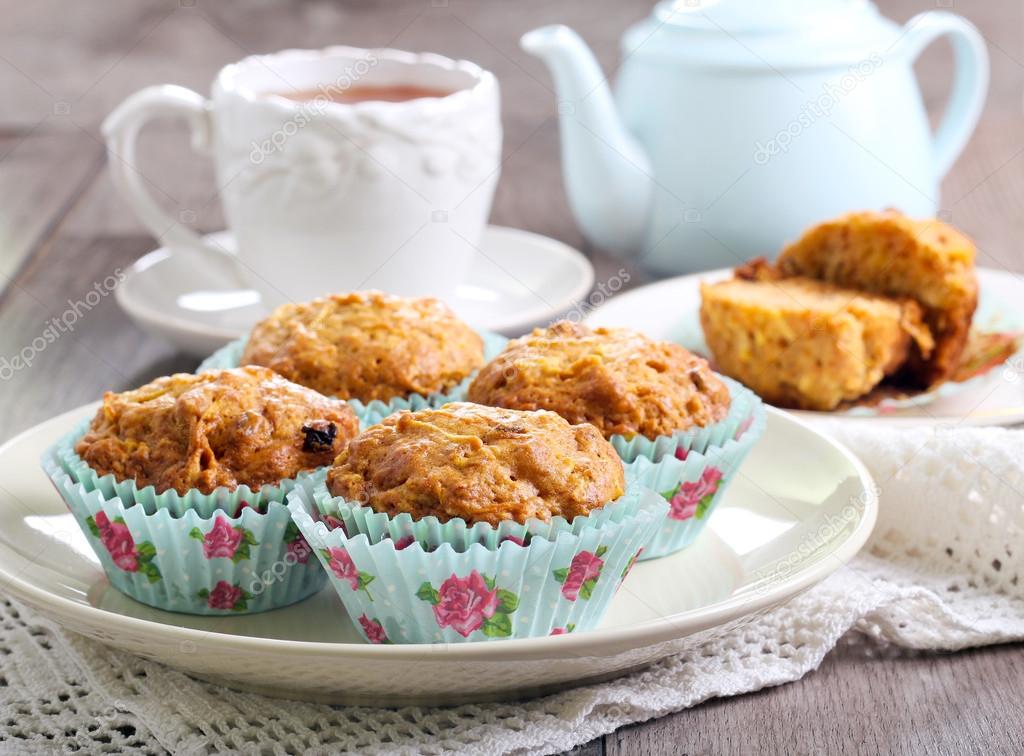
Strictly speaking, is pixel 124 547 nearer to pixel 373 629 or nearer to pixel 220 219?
pixel 373 629

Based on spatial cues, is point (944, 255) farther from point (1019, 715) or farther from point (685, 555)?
point (1019, 715)

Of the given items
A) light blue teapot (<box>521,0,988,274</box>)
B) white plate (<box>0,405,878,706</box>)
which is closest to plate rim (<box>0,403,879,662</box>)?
white plate (<box>0,405,878,706</box>)

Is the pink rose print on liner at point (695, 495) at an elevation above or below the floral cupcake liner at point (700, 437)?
below

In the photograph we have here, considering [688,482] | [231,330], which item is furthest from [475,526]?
[231,330]

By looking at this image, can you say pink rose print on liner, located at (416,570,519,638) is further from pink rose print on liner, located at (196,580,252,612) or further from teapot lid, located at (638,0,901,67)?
teapot lid, located at (638,0,901,67)

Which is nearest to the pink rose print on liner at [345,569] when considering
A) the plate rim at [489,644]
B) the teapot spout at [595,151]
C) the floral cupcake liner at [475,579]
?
the floral cupcake liner at [475,579]

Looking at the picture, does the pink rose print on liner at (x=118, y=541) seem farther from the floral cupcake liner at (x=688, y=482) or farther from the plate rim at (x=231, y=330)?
the plate rim at (x=231, y=330)
